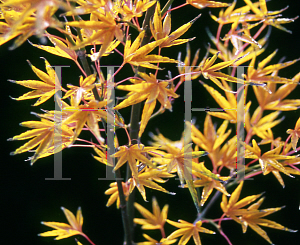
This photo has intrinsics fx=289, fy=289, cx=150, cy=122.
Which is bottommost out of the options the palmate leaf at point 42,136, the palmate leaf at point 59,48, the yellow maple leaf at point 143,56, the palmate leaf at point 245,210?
the palmate leaf at point 245,210

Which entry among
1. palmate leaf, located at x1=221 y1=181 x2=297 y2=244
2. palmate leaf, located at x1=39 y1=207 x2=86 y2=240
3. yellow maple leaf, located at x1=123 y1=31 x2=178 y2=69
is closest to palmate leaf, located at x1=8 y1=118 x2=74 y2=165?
yellow maple leaf, located at x1=123 y1=31 x2=178 y2=69

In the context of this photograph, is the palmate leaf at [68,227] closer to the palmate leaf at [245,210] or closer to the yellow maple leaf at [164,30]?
the palmate leaf at [245,210]

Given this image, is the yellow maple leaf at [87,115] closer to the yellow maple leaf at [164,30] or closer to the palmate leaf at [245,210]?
the yellow maple leaf at [164,30]

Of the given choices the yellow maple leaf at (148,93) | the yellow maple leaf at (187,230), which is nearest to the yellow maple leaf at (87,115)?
the yellow maple leaf at (148,93)

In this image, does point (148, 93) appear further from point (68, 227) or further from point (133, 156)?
point (68, 227)

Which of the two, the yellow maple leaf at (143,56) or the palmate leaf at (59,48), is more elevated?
the palmate leaf at (59,48)

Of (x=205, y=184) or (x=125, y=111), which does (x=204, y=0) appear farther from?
(x=125, y=111)

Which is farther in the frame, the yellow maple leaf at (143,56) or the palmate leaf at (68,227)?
the palmate leaf at (68,227)

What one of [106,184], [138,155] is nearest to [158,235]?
[106,184]

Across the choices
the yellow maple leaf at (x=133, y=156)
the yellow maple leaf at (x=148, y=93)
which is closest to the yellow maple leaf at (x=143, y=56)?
the yellow maple leaf at (x=148, y=93)

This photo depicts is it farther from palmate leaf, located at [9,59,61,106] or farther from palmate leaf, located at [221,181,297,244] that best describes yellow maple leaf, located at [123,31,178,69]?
palmate leaf, located at [221,181,297,244]

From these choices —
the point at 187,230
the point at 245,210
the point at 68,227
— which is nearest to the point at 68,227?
the point at 68,227
